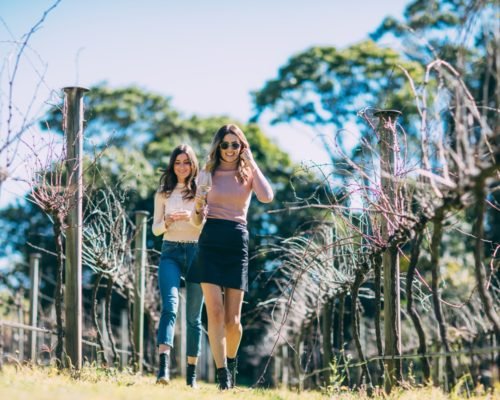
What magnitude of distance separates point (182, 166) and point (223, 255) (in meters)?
1.12

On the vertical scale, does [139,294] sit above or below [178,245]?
below

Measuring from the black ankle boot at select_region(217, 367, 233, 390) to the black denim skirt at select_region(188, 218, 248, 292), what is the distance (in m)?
0.54

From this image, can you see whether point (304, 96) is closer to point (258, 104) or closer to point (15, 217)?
point (258, 104)

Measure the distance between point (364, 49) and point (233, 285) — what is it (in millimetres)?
17604

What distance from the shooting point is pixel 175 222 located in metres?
6.20

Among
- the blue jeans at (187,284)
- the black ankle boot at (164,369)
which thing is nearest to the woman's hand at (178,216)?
the blue jeans at (187,284)

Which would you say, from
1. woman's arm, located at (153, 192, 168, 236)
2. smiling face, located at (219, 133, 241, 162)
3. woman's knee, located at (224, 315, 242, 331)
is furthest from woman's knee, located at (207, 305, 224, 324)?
smiling face, located at (219, 133, 241, 162)

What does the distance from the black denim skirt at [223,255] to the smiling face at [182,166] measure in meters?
0.92

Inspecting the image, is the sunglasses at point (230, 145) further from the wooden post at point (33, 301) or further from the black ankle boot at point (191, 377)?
the wooden post at point (33, 301)

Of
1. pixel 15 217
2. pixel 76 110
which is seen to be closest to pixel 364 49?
pixel 15 217

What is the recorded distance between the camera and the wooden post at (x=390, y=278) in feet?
16.8

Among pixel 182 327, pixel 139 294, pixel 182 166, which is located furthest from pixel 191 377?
pixel 182 327

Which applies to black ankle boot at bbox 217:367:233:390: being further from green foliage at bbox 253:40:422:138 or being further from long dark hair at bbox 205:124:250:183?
green foliage at bbox 253:40:422:138

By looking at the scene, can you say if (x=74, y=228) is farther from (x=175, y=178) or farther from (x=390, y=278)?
(x=390, y=278)
